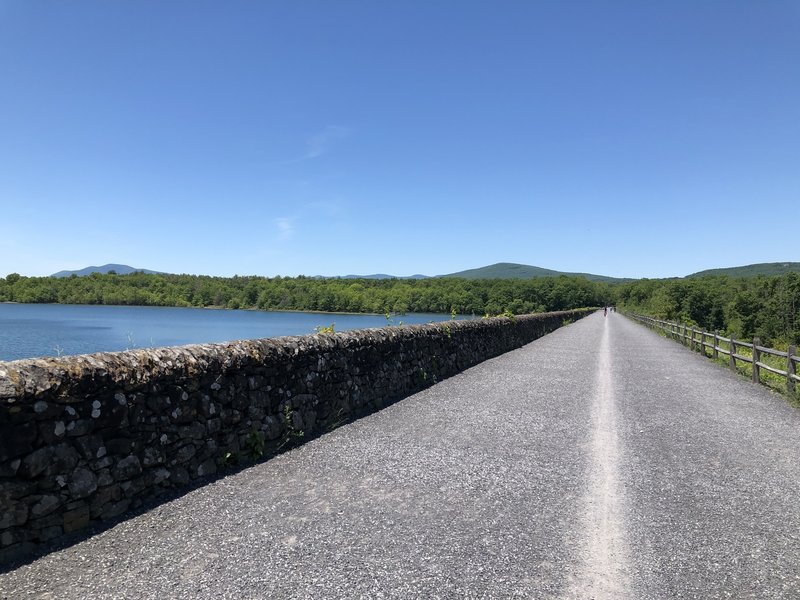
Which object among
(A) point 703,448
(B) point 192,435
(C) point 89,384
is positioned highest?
(C) point 89,384

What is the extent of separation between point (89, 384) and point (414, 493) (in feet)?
8.86

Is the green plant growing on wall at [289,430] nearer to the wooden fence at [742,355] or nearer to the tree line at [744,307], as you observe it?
the wooden fence at [742,355]

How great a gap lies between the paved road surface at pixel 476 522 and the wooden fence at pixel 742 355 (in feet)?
12.2

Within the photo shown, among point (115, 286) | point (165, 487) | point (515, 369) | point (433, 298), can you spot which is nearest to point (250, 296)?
point (115, 286)

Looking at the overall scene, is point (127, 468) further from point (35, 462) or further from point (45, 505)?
point (35, 462)

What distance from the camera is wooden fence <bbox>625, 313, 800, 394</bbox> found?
10.4 meters

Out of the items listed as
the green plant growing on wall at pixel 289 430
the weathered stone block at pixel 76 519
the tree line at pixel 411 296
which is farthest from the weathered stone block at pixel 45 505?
the tree line at pixel 411 296

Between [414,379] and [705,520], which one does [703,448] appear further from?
[414,379]

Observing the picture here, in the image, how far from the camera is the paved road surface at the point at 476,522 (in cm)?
312

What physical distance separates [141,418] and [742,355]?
1586 cm

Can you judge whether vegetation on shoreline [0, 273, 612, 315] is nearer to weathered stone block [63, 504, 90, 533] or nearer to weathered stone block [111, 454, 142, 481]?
weathered stone block [111, 454, 142, 481]

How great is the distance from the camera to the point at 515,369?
44.1ft

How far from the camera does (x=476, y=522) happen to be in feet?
13.1

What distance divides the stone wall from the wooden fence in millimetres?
8867
